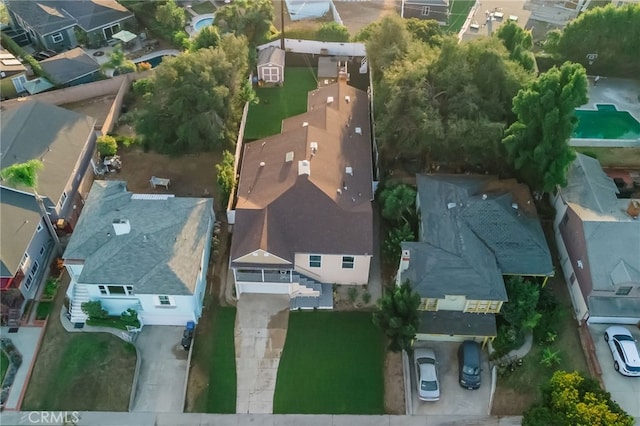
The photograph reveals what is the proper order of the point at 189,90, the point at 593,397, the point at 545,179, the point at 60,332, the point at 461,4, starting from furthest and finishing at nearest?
the point at 461,4, the point at 189,90, the point at 545,179, the point at 60,332, the point at 593,397

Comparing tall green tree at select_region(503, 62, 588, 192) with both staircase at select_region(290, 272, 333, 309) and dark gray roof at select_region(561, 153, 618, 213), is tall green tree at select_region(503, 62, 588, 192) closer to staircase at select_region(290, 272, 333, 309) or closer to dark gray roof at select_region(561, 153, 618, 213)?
dark gray roof at select_region(561, 153, 618, 213)

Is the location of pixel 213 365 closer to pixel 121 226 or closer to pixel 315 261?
pixel 315 261

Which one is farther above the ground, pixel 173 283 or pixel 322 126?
pixel 322 126

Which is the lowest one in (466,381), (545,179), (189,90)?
(466,381)

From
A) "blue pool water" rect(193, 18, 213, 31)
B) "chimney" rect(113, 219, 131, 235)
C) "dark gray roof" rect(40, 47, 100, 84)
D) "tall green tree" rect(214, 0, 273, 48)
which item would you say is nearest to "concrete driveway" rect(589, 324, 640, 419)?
"chimney" rect(113, 219, 131, 235)

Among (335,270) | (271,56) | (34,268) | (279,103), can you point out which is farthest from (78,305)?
(271,56)

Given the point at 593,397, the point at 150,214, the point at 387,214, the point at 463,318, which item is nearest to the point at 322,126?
the point at 387,214

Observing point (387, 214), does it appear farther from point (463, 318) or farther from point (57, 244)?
point (57, 244)
